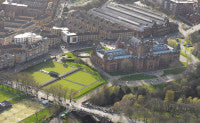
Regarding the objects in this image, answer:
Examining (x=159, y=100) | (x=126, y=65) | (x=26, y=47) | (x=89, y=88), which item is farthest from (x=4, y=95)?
(x=159, y=100)

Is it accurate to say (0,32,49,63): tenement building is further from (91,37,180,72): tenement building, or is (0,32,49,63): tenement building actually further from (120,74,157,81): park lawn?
(120,74,157,81): park lawn

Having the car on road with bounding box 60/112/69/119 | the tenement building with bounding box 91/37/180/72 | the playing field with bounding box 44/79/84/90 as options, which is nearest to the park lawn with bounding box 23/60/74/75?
the playing field with bounding box 44/79/84/90

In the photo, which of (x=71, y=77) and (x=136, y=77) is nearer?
(x=71, y=77)

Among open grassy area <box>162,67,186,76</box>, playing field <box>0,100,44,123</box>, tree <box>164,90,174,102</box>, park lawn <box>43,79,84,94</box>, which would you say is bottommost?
playing field <box>0,100,44,123</box>

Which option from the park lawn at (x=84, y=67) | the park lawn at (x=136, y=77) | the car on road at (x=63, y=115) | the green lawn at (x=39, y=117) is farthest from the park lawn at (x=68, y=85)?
the park lawn at (x=136, y=77)

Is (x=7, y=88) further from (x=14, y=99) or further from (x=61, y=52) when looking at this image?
(x=61, y=52)

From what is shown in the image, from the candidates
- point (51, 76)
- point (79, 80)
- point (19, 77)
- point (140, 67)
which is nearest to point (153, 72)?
point (140, 67)

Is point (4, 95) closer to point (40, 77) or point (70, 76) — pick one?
point (40, 77)
